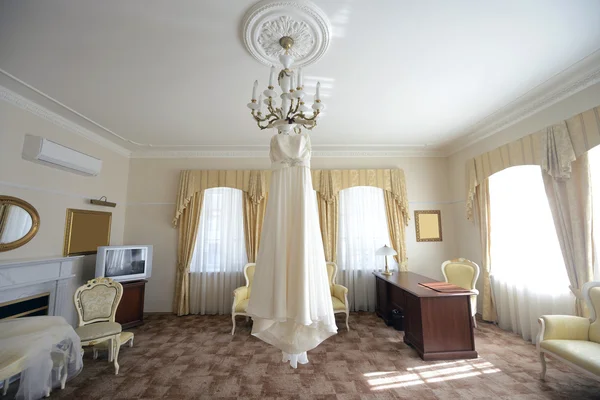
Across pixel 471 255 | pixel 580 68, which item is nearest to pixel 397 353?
pixel 471 255

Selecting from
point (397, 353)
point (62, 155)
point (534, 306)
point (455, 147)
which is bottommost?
point (397, 353)

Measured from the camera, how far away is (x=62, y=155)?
3287 mm

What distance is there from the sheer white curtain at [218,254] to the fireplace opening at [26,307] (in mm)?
1892

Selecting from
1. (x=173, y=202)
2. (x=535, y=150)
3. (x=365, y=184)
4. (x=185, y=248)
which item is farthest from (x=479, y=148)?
(x=173, y=202)

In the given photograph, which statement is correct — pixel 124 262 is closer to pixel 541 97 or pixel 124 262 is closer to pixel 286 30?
pixel 286 30

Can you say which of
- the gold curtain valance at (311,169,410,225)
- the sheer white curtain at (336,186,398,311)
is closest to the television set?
the gold curtain valance at (311,169,410,225)

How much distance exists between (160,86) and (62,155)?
175cm

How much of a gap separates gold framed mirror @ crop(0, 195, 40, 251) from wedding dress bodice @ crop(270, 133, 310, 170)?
3254mm

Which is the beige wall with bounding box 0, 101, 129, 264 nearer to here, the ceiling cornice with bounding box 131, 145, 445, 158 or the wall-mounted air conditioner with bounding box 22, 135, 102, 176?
the wall-mounted air conditioner with bounding box 22, 135, 102, 176

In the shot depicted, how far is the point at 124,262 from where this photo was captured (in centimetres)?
390

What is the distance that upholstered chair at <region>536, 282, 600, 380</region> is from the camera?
2203 mm

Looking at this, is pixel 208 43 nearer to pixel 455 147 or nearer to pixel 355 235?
pixel 355 235

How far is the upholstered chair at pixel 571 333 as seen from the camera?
220 cm

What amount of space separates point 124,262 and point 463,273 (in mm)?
5072
